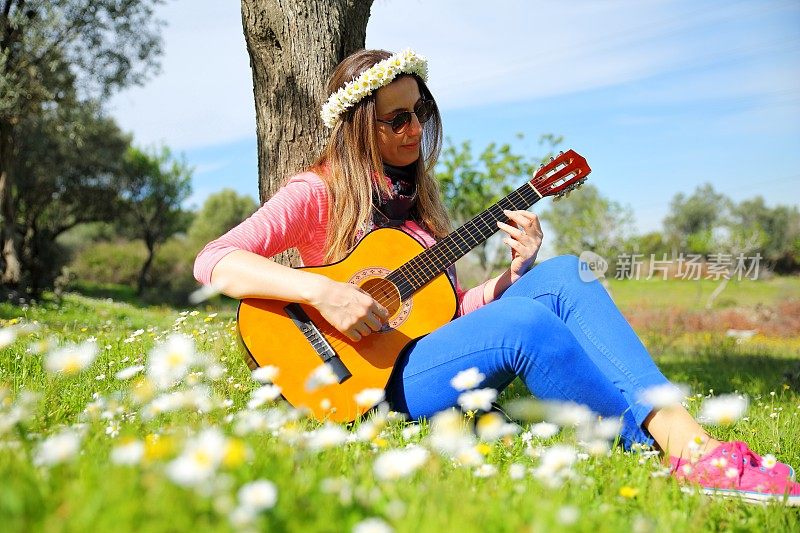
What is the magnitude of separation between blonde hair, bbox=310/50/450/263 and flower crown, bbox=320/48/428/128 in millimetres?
43

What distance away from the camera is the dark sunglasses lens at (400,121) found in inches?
134

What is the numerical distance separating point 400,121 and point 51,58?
15.0 meters

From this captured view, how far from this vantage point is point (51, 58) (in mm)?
15562

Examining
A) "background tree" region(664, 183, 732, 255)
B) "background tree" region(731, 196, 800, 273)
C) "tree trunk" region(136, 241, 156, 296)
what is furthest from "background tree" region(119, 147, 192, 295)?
"background tree" region(664, 183, 732, 255)

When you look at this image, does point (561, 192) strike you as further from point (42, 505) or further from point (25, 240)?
point (25, 240)

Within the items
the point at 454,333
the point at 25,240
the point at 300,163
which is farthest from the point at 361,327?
the point at 25,240

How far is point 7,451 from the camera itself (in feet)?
5.29

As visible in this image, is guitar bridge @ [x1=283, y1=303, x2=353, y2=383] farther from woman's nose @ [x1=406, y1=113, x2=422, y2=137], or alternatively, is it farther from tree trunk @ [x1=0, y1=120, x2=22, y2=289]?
tree trunk @ [x1=0, y1=120, x2=22, y2=289]

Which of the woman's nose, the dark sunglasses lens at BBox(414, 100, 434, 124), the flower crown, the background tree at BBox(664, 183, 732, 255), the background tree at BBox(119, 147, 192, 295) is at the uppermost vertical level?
the flower crown

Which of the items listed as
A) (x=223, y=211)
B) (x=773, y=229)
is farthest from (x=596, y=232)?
(x=223, y=211)

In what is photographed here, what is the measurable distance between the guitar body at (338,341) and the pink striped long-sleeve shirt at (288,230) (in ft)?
0.75

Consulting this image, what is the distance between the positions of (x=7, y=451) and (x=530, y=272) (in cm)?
215

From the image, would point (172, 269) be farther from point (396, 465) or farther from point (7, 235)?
point (396, 465)

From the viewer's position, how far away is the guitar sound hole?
3.05 m
